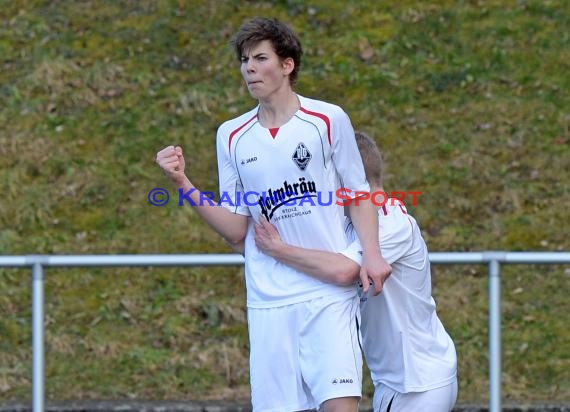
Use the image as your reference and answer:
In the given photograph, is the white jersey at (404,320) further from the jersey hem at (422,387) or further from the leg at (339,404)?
the leg at (339,404)

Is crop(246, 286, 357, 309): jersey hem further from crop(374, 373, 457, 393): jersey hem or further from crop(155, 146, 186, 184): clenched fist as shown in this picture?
crop(155, 146, 186, 184): clenched fist

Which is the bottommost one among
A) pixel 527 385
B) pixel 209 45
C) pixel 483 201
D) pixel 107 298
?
pixel 527 385

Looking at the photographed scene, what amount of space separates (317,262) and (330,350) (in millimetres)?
304

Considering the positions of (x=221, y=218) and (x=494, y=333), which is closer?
(x=221, y=218)

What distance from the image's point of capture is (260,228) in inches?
161

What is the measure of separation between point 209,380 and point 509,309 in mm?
1962

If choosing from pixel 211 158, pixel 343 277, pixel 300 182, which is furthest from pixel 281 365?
pixel 211 158

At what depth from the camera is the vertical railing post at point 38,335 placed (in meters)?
5.11

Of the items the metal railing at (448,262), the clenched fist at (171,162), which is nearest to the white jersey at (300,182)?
the clenched fist at (171,162)

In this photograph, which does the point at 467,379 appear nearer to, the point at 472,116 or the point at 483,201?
the point at 483,201

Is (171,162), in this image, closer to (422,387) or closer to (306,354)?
(306,354)

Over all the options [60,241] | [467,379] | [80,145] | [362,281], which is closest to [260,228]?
[362,281]

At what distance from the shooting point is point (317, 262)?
3.96m

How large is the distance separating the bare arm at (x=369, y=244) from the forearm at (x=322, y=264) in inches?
1.9
